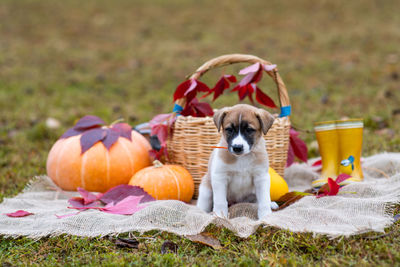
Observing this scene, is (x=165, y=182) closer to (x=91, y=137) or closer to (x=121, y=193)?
(x=121, y=193)

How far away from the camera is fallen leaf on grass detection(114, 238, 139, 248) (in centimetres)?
264

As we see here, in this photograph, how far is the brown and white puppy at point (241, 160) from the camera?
302cm

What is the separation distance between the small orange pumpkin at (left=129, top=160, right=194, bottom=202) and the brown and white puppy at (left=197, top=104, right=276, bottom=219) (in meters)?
0.54

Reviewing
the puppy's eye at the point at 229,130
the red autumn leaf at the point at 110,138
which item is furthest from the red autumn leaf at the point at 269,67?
the red autumn leaf at the point at 110,138

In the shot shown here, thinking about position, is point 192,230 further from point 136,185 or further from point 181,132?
point 181,132

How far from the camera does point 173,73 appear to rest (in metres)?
9.59

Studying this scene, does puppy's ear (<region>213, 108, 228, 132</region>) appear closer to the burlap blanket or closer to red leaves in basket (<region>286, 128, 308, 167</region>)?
the burlap blanket

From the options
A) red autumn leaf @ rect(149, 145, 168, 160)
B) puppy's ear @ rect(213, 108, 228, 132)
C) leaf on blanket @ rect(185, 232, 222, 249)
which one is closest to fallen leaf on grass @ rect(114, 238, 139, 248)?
leaf on blanket @ rect(185, 232, 222, 249)

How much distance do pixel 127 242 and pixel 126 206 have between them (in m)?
0.64

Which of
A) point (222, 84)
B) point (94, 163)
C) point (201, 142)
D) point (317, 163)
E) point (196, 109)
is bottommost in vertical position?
point (317, 163)

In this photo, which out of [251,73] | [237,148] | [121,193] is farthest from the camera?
[251,73]

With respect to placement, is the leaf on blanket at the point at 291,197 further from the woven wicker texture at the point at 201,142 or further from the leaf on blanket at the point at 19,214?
the leaf on blanket at the point at 19,214

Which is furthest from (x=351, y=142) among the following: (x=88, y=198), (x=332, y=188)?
(x=88, y=198)

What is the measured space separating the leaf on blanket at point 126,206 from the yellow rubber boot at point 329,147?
1.95 m
